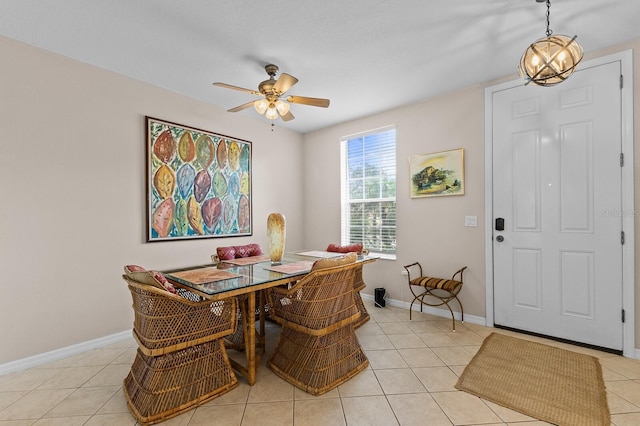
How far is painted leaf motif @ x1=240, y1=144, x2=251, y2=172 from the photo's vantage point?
4.02 meters

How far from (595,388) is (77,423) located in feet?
10.9

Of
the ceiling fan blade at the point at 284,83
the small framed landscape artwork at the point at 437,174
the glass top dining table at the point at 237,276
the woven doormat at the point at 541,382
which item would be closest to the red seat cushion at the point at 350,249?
the glass top dining table at the point at 237,276

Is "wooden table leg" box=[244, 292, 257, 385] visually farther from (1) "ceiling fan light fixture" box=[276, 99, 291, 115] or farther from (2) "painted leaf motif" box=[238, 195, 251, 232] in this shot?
(2) "painted leaf motif" box=[238, 195, 251, 232]

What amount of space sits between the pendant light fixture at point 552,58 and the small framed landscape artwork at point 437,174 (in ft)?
5.00

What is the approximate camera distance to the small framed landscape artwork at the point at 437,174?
340 centimetres

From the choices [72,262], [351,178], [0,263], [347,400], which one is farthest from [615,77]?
[0,263]

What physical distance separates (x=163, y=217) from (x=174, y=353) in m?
1.75

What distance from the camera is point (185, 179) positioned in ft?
11.1

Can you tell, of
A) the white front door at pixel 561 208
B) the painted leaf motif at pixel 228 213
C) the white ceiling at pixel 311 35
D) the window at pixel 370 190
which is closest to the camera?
the white ceiling at pixel 311 35

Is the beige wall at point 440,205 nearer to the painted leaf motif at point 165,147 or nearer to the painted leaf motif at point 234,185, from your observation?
the painted leaf motif at point 234,185

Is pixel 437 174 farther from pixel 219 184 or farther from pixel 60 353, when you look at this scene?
pixel 60 353

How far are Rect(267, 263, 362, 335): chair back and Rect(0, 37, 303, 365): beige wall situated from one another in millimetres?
1803

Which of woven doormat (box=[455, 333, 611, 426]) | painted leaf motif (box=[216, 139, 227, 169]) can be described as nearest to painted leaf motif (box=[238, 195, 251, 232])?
painted leaf motif (box=[216, 139, 227, 169])

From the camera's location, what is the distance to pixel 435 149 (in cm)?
359
